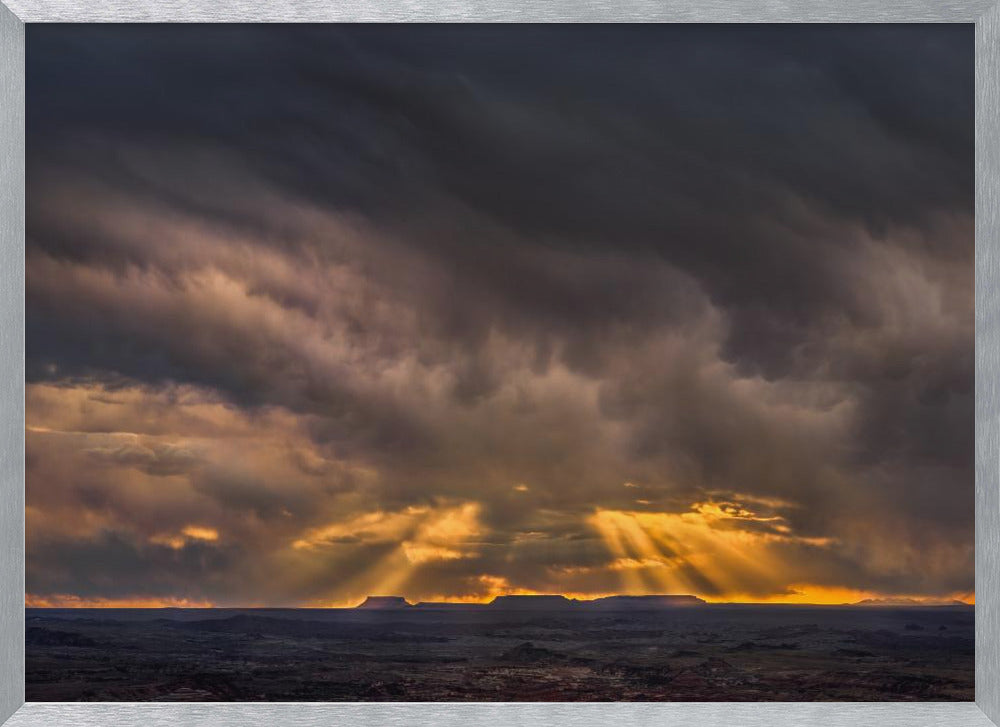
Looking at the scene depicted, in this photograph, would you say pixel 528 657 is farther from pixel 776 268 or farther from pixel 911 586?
pixel 776 268

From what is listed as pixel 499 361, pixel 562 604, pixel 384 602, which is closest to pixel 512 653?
pixel 562 604

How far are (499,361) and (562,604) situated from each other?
620 millimetres

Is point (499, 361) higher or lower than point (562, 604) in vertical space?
higher

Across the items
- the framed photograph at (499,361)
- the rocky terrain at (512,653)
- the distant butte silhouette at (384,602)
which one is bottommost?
the rocky terrain at (512,653)

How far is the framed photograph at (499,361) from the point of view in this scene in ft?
7.38

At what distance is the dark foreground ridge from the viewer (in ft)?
7.42

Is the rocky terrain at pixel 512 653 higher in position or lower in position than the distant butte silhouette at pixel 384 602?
lower

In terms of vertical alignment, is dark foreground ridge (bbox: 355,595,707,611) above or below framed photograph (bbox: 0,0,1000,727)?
below

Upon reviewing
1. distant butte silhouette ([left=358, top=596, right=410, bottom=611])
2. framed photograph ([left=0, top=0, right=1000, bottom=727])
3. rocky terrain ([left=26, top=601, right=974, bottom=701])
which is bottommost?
rocky terrain ([left=26, top=601, right=974, bottom=701])

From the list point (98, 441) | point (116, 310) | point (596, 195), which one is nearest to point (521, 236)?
point (596, 195)

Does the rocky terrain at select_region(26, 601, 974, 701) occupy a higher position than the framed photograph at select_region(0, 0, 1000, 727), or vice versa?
the framed photograph at select_region(0, 0, 1000, 727)

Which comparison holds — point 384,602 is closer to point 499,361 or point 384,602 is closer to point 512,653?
point 512,653

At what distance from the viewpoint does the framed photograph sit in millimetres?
2248

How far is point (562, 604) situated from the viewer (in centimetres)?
228
